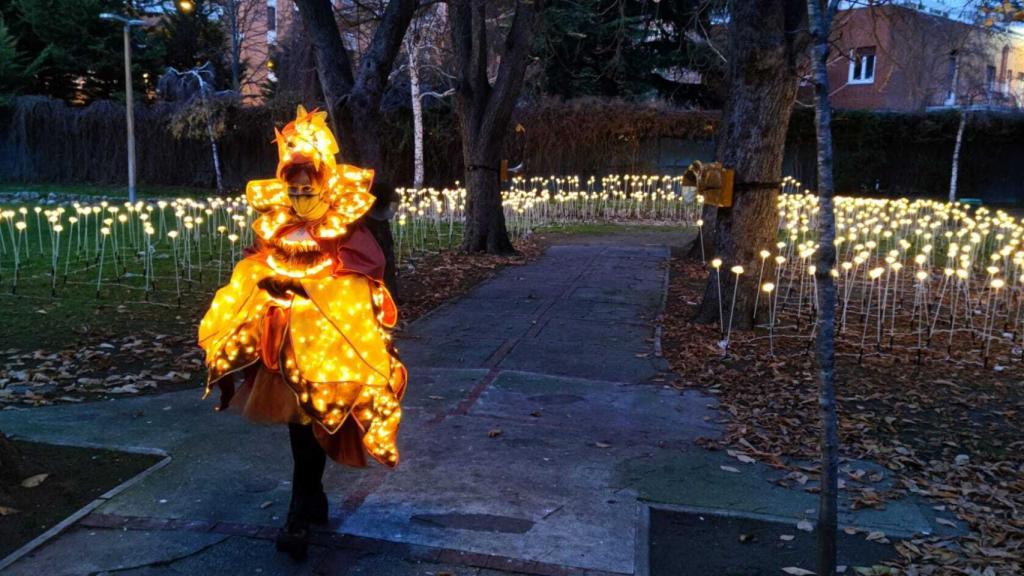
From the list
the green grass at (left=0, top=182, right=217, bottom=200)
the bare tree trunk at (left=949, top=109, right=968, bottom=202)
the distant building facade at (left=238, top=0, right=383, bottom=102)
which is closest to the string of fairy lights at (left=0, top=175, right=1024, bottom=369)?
the green grass at (left=0, top=182, right=217, bottom=200)

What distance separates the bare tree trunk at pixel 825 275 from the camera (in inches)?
113

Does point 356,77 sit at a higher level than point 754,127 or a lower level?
higher

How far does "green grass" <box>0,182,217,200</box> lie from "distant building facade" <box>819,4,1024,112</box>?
18.4 m

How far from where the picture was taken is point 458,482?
417 centimetres

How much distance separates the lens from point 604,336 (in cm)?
762

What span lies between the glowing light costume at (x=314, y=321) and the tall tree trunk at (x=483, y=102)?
9034 millimetres

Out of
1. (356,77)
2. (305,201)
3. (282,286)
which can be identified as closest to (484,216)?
(356,77)

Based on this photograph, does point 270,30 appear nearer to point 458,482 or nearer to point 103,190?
point 103,190

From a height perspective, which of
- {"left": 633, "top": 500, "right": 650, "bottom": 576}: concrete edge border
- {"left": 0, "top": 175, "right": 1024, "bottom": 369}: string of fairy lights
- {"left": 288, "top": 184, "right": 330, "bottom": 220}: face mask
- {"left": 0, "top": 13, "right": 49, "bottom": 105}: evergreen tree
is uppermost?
{"left": 0, "top": 13, "right": 49, "bottom": 105}: evergreen tree

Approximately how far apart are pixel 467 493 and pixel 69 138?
2698 cm

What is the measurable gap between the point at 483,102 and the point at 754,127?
6.05 metres

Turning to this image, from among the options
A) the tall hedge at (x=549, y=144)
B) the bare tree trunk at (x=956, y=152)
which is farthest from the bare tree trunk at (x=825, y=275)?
the bare tree trunk at (x=956, y=152)

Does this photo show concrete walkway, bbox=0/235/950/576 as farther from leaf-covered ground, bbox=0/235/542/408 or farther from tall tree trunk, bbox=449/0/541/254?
tall tree trunk, bbox=449/0/541/254

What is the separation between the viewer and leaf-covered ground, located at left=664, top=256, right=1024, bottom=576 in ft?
12.4
